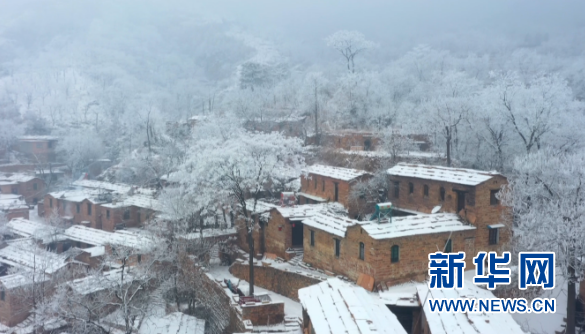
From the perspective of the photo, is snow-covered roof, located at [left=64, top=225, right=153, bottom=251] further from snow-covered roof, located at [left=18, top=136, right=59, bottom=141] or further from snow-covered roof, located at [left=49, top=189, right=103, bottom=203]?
snow-covered roof, located at [left=18, top=136, right=59, bottom=141]

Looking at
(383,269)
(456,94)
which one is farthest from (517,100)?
(383,269)

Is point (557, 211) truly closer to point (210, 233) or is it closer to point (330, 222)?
point (330, 222)

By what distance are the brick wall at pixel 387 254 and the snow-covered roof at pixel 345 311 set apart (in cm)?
277

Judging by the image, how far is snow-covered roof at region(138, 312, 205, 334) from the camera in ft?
72.9

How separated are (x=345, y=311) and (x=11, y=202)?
42.0 m

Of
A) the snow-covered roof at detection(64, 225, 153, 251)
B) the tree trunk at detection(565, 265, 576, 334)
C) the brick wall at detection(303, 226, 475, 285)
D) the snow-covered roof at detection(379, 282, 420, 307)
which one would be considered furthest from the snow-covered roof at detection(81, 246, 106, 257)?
the tree trunk at detection(565, 265, 576, 334)

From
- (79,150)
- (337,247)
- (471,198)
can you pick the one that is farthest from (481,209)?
(79,150)

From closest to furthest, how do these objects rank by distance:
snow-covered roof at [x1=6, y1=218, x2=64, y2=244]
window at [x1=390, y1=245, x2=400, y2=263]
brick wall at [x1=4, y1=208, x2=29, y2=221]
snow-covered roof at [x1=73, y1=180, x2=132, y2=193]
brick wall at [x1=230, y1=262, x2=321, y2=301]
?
window at [x1=390, y1=245, x2=400, y2=263] → brick wall at [x1=230, y1=262, x2=321, y2=301] → snow-covered roof at [x1=6, y1=218, x2=64, y2=244] → brick wall at [x1=4, y1=208, x2=29, y2=221] → snow-covered roof at [x1=73, y1=180, x2=132, y2=193]

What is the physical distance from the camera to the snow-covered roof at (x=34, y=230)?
36.2 metres

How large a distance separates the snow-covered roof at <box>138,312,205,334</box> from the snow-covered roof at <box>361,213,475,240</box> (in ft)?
32.5

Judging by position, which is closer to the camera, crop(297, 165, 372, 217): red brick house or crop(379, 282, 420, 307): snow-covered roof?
crop(379, 282, 420, 307): snow-covered roof

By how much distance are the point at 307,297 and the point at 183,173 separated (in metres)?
15.9

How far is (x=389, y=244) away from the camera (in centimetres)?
2167

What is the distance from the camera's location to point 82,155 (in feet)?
186
